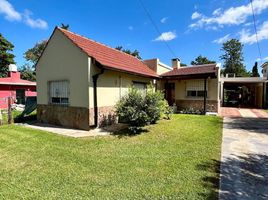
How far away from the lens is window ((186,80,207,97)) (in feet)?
57.6

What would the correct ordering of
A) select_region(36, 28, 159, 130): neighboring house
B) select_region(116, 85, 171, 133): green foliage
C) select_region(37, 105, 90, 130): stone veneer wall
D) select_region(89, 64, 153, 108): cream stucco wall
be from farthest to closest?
1. select_region(89, 64, 153, 108): cream stucco wall
2. select_region(37, 105, 90, 130): stone veneer wall
3. select_region(36, 28, 159, 130): neighboring house
4. select_region(116, 85, 171, 133): green foliage

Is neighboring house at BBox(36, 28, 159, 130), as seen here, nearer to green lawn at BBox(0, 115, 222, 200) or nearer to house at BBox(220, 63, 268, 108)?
green lawn at BBox(0, 115, 222, 200)

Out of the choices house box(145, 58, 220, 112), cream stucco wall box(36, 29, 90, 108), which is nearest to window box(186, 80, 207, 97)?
house box(145, 58, 220, 112)

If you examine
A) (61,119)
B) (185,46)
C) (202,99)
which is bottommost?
(61,119)

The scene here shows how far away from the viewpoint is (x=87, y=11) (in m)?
14.5

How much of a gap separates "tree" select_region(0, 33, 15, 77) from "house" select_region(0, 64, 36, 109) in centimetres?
2257

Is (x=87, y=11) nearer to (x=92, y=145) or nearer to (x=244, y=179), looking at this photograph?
(x=92, y=145)

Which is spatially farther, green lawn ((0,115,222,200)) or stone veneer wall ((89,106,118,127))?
stone veneer wall ((89,106,118,127))

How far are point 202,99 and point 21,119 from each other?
48.0ft

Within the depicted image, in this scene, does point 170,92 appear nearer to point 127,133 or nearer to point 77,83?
point 127,133

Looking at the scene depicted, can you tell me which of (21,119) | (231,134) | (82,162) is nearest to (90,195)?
(82,162)

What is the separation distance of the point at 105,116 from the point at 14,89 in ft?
54.9

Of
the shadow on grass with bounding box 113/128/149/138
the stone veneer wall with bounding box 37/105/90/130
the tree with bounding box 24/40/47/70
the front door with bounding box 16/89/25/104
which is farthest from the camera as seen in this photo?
the tree with bounding box 24/40/47/70

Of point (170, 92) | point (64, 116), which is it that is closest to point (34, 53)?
point (170, 92)
